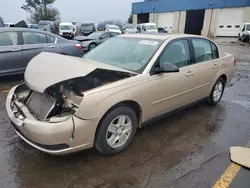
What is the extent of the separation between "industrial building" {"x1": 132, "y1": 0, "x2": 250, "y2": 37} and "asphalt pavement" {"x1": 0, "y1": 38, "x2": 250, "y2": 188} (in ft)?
114

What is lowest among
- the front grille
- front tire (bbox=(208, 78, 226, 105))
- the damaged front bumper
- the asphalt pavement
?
the asphalt pavement

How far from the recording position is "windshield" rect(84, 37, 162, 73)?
362 centimetres

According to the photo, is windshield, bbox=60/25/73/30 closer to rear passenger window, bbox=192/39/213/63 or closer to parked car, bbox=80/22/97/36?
parked car, bbox=80/22/97/36

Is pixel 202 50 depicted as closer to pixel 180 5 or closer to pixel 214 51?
pixel 214 51

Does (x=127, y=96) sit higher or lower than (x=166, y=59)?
lower

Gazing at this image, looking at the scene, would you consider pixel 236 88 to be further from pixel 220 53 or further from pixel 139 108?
pixel 139 108

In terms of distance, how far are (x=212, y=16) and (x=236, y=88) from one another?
33.6m

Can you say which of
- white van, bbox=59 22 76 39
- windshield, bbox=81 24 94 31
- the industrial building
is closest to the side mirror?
white van, bbox=59 22 76 39

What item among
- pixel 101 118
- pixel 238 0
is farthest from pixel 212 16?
pixel 101 118

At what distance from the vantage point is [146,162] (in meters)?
3.11

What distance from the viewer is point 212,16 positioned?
36656mm

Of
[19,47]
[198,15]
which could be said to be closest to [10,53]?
[19,47]

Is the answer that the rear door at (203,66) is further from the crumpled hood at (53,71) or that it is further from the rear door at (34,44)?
the rear door at (34,44)

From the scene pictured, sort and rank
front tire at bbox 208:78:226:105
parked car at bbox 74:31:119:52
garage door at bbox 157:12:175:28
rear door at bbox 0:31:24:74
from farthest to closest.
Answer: garage door at bbox 157:12:175:28 → parked car at bbox 74:31:119:52 → rear door at bbox 0:31:24:74 → front tire at bbox 208:78:226:105
